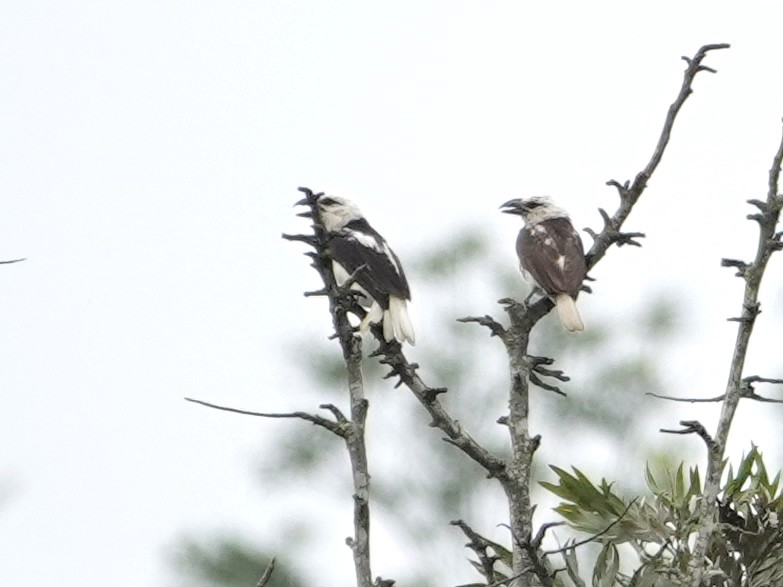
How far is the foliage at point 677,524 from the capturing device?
5.64 meters

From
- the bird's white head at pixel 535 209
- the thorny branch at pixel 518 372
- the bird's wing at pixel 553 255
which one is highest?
the bird's white head at pixel 535 209

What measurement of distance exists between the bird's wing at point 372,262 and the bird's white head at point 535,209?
1.51 metres

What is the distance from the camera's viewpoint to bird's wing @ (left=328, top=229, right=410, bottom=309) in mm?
7263

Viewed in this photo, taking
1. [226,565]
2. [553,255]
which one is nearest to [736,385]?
[553,255]

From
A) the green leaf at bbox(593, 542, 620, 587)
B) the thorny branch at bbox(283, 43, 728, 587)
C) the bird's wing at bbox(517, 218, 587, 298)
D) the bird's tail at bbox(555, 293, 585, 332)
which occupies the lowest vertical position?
the green leaf at bbox(593, 542, 620, 587)

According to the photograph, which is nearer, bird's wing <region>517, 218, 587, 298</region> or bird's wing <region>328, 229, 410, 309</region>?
bird's wing <region>328, 229, 410, 309</region>

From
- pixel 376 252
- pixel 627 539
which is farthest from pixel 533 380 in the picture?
pixel 376 252

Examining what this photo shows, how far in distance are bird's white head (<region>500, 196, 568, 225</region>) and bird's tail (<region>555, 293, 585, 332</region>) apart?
1.51 metres

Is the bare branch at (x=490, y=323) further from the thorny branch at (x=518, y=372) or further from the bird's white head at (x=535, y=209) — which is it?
the bird's white head at (x=535, y=209)

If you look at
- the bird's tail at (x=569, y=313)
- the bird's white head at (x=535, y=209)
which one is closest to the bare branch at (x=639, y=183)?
the bird's tail at (x=569, y=313)

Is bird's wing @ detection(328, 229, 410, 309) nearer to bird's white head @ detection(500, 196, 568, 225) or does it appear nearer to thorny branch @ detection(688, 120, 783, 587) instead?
bird's white head @ detection(500, 196, 568, 225)

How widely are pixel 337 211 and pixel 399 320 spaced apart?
5.35ft

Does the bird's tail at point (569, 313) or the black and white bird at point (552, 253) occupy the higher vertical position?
the black and white bird at point (552, 253)

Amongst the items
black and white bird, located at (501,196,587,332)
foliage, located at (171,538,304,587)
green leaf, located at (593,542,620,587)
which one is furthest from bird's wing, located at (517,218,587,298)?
foliage, located at (171,538,304,587)
